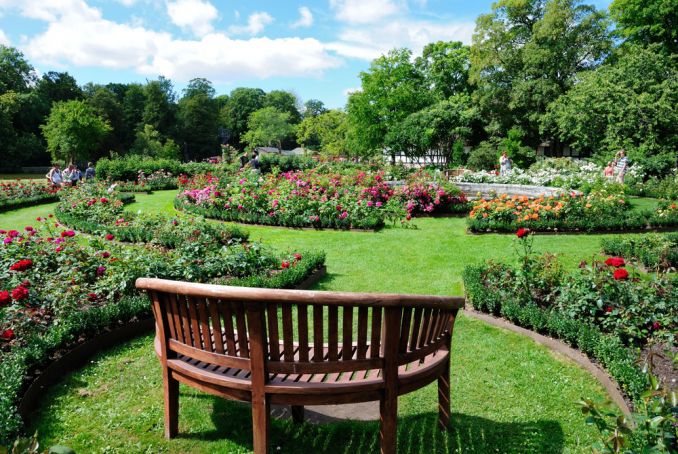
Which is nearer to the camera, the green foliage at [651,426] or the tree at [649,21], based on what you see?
the green foliage at [651,426]

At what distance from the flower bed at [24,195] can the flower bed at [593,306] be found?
1634 centimetres

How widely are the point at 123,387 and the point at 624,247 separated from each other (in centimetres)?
742

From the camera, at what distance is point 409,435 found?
3129 mm

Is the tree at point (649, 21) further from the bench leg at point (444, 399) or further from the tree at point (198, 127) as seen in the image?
the tree at point (198, 127)

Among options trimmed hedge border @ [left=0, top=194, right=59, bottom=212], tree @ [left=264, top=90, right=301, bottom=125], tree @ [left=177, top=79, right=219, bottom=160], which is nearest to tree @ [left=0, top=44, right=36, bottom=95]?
tree @ [left=177, top=79, right=219, bottom=160]

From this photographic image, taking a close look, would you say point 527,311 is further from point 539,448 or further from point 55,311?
point 55,311

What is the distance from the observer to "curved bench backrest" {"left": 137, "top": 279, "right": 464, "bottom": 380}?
2283mm

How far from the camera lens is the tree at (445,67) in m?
41.4

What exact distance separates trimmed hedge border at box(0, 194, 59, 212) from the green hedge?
15.9m

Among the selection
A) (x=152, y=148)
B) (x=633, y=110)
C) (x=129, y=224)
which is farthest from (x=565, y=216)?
(x=152, y=148)

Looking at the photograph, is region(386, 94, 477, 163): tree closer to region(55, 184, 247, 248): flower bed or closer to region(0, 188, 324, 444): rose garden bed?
region(55, 184, 247, 248): flower bed

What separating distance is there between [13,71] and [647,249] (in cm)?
5815

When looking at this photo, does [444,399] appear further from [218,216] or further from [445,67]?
[445,67]

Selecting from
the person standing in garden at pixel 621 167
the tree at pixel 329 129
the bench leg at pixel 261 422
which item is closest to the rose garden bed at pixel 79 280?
the bench leg at pixel 261 422
